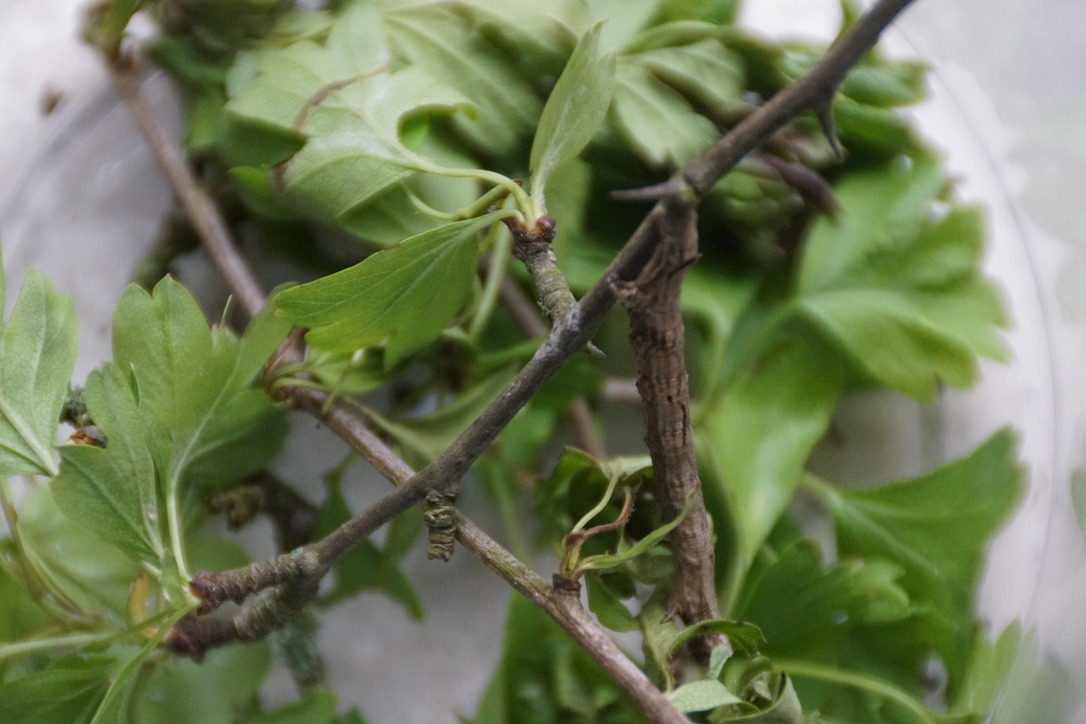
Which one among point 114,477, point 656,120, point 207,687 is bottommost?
point 207,687

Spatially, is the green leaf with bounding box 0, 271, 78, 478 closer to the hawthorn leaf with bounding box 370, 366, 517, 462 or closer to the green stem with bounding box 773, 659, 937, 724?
the hawthorn leaf with bounding box 370, 366, 517, 462

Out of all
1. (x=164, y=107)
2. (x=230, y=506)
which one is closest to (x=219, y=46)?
(x=164, y=107)

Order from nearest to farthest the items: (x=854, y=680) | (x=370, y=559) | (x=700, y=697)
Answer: (x=700, y=697), (x=854, y=680), (x=370, y=559)

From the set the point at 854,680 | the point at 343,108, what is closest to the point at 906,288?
the point at 854,680

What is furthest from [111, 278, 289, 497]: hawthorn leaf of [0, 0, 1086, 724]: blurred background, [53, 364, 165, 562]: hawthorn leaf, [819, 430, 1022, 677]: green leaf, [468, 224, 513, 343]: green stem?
[819, 430, 1022, 677]: green leaf

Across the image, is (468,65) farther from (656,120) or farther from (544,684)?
(544,684)

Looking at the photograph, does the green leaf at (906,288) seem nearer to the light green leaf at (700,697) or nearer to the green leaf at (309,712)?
the light green leaf at (700,697)

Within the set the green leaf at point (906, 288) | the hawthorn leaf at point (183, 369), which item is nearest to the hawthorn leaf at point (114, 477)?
the hawthorn leaf at point (183, 369)

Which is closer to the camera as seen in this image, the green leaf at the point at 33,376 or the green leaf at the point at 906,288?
the green leaf at the point at 33,376
